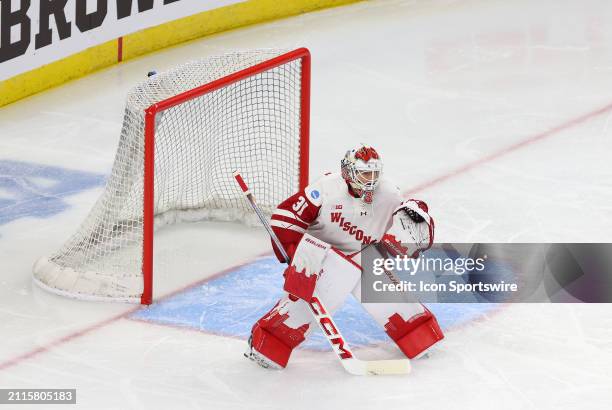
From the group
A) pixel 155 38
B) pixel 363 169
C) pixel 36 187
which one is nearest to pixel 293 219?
pixel 363 169

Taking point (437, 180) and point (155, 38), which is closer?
point (437, 180)

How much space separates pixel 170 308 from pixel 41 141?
2155 mm

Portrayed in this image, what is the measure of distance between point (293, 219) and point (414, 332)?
61cm

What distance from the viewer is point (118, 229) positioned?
19.5 ft

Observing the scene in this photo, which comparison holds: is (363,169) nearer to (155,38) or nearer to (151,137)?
(151,137)

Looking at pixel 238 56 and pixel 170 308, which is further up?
pixel 238 56

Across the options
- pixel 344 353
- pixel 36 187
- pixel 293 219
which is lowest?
pixel 36 187

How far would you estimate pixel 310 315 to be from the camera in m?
5.36

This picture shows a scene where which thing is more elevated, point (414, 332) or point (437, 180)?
point (414, 332)

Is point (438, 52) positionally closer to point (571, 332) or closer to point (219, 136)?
point (219, 136)

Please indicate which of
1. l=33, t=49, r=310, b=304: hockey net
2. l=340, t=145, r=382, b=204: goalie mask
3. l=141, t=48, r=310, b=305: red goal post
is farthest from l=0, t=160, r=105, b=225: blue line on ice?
l=340, t=145, r=382, b=204: goalie mask

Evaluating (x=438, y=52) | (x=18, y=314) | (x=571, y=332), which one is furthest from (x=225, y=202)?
(x=438, y=52)

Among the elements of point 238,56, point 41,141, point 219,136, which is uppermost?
point 238,56

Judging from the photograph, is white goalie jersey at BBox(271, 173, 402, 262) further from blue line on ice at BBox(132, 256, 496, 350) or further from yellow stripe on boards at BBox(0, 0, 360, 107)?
yellow stripe on boards at BBox(0, 0, 360, 107)
